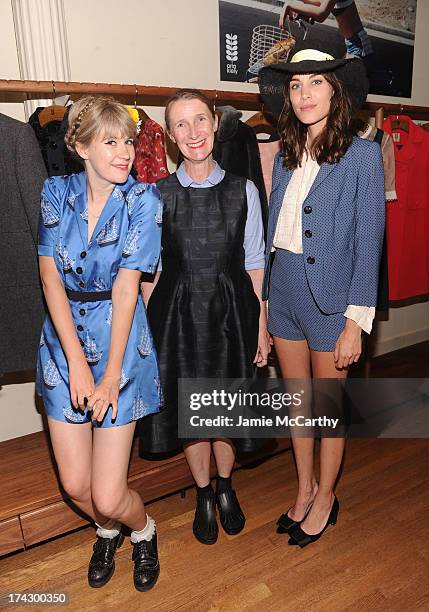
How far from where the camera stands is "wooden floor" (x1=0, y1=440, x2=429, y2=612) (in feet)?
6.19

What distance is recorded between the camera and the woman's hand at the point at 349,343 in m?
1.78

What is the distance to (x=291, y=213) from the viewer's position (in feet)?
6.14

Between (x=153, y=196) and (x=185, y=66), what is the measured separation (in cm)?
145

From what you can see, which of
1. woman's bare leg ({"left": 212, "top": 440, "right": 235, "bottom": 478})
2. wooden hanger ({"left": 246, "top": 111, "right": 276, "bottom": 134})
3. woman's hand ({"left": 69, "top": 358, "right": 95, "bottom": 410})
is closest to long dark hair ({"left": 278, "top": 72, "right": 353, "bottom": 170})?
wooden hanger ({"left": 246, "top": 111, "right": 276, "bottom": 134})

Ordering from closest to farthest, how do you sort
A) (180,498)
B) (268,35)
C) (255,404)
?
(255,404), (180,498), (268,35)

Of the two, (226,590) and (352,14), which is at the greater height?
(352,14)

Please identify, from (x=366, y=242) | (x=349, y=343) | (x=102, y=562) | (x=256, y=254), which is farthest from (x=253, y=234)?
(x=102, y=562)

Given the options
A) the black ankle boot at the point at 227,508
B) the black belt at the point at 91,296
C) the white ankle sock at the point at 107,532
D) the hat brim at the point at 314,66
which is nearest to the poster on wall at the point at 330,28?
the hat brim at the point at 314,66

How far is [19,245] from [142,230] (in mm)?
636

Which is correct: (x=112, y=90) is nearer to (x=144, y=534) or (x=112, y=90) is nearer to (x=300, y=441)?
(x=300, y=441)

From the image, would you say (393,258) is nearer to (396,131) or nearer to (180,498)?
(396,131)

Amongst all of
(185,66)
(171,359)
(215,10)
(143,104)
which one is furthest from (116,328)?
(215,10)

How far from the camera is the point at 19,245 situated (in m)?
1.97

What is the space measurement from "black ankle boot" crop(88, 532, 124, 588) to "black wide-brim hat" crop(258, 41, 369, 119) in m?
1.89
